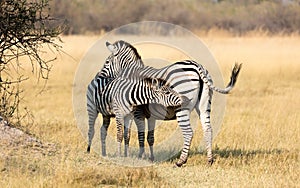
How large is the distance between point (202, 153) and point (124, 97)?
165cm

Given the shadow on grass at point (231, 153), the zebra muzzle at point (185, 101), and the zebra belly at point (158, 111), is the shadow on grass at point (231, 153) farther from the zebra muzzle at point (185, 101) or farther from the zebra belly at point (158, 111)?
the zebra muzzle at point (185, 101)

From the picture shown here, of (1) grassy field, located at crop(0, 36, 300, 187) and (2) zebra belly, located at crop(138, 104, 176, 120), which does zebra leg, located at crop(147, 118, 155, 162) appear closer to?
(2) zebra belly, located at crop(138, 104, 176, 120)

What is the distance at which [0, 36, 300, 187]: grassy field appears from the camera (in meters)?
7.57

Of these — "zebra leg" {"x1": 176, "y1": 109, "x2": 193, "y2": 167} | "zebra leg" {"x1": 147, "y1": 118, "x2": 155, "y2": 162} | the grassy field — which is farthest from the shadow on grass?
"zebra leg" {"x1": 176, "y1": 109, "x2": 193, "y2": 167}

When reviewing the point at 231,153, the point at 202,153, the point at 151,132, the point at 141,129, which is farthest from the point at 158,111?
the point at 231,153

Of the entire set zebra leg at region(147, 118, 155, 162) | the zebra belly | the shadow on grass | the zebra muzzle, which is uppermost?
the zebra muzzle

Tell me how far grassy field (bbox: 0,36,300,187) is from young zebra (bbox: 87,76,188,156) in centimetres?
58

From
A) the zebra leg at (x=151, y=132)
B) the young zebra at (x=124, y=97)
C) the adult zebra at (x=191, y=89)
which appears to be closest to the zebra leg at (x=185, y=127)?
the adult zebra at (x=191, y=89)

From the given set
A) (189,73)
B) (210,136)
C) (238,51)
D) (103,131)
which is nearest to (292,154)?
(210,136)

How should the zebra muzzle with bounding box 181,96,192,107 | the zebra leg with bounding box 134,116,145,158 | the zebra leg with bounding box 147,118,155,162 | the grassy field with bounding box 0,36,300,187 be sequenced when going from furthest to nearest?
1. the zebra leg with bounding box 147,118,155,162
2. the zebra leg with bounding box 134,116,145,158
3. the zebra muzzle with bounding box 181,96,192,107
4. the grassy field with bounding box 0,36,300,187

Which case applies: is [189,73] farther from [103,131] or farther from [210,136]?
[103,131]

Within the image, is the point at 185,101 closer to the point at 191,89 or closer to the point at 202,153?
the point at 191,89

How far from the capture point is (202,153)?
965cm

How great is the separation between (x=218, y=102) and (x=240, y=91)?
3.21 m
